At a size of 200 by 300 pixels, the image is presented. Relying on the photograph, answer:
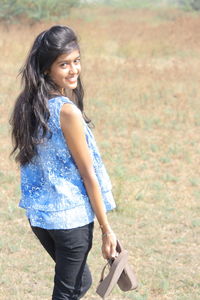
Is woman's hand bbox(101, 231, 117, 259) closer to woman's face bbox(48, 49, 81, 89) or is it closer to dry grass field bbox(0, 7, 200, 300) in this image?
woman's face bbox(48, 49, 81, 89)

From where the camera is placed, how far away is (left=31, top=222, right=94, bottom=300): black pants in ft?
8.20

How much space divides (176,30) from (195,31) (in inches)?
20.1

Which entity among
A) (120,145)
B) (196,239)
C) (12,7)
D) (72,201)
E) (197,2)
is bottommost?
(197,2)

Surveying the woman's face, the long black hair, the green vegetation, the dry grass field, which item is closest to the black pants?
the long black hair

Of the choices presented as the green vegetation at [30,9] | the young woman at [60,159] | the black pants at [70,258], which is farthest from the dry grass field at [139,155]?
the green vegetation at [30,9]

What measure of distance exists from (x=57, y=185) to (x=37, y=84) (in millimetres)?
391

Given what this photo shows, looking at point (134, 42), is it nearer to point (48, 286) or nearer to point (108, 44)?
point (108, 44)

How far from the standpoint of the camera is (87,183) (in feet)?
8.15

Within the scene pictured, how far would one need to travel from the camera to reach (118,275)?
8.27 feet

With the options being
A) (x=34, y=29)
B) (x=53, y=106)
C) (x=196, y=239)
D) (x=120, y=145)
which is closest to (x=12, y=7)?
(x=34, y=29)

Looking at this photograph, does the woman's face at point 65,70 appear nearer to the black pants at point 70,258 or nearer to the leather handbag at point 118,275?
the black pants at point 70,258

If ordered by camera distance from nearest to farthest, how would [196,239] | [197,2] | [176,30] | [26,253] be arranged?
[26,253]
[196,239]
[176,30]
[197,2]

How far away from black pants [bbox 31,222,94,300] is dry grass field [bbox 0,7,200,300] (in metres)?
1.45

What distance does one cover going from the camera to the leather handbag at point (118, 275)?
2506 mm
